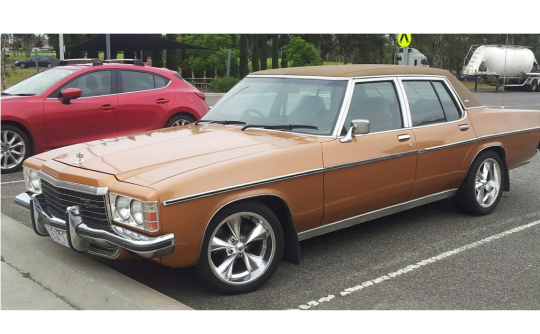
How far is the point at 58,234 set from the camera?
4.36 metres

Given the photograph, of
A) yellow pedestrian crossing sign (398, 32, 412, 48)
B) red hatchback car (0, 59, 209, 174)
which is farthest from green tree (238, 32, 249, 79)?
red hatchback car (0, 59, 209, 174)

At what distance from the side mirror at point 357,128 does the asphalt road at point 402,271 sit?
100cm

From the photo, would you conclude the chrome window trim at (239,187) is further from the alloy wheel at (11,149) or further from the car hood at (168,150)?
the alloy wheel at (11,149)

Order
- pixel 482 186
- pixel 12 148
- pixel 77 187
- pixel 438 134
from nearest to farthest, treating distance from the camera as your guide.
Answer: pixel 77 187 → pixel 438 134 → pixel 482 186 → pixel 12 148

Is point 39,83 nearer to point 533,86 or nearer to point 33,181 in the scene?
point 33,181

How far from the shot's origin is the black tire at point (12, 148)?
8.74 meters

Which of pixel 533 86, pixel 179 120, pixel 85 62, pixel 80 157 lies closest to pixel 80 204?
pixel 80 157

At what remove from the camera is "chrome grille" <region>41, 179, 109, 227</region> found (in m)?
4.04

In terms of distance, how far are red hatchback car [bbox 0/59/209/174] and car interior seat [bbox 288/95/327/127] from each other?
16.1 ft

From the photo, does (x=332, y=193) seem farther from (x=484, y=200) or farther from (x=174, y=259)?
(x=484, y=200)

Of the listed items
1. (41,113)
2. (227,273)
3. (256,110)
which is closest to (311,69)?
(256,110)

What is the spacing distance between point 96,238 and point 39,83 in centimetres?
617
